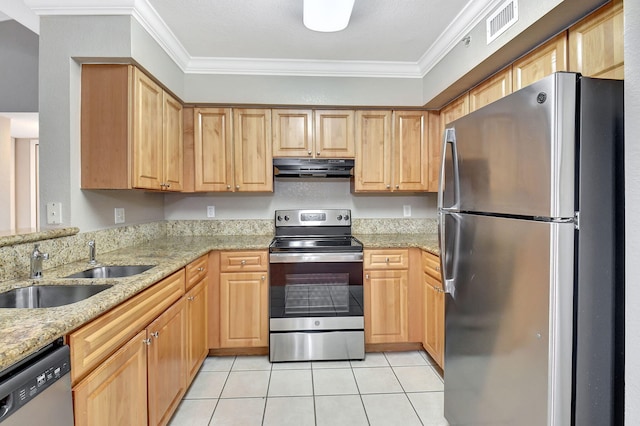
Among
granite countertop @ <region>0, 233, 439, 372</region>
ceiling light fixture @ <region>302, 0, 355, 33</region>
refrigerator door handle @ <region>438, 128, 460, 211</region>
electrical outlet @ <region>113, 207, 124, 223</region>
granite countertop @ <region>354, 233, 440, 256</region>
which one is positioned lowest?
granite countertop @ <region>0, 233, 439, 372</region>

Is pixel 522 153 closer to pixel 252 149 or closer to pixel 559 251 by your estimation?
pixel 559 251

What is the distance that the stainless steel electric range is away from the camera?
2.61 meters

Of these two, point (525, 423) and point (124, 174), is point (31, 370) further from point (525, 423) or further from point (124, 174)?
point (525, 423)

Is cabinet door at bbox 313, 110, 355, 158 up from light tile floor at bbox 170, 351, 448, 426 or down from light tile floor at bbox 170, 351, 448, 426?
up

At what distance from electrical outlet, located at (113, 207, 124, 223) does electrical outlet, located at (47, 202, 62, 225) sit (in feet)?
1.53

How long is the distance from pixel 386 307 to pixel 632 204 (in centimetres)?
195

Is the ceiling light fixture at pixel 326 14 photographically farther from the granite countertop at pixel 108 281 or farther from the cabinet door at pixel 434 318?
the cabinet door at pixel 434 318

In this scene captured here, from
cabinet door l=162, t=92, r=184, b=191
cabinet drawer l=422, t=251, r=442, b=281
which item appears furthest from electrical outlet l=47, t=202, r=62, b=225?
cabinet drawer l=422, t=251, r=442, b=281

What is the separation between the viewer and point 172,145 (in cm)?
265

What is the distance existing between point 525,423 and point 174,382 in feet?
5.59

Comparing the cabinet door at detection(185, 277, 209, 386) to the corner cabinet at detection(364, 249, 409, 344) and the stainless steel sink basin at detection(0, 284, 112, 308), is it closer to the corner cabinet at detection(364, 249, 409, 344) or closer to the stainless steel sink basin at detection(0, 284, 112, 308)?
the stainless steel sink basin at detection(0, 284, 112, 308)

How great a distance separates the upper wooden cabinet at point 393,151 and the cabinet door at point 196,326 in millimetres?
1537

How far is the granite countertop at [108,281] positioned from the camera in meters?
0.89

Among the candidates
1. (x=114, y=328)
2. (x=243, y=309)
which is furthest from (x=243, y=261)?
(x=114, y=328)
